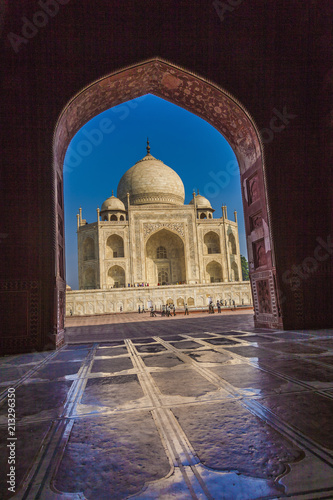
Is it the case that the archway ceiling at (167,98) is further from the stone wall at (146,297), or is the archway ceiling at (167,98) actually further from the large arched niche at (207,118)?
the stone wall at (146,297)

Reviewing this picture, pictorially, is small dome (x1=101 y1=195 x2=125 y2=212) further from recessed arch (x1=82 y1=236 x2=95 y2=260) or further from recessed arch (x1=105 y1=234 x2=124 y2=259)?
recessed arch (x1=82 y1=236 x2=95 y2=260)

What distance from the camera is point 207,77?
6.33 m

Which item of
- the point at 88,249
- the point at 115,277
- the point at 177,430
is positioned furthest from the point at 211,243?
the point at 177,430

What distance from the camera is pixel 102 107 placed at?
7098 mm

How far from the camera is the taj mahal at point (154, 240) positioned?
26.2 meters

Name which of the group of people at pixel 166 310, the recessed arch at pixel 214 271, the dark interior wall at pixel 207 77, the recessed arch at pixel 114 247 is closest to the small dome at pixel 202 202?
the recessed arch at pixel 214 271

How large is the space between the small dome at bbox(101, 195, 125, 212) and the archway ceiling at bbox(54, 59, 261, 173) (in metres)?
21.3

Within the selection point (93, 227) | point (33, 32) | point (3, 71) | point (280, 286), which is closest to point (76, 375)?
point (280, 286)

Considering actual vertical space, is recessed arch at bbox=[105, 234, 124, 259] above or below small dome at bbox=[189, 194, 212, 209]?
below

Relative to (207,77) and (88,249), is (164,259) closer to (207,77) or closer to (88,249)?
(88,249)

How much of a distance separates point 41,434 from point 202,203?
3055 cm

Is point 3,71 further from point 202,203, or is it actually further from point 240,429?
point 202,203

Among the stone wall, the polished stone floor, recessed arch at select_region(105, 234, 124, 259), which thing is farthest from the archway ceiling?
recessed arch at select_region(105, 234, 124, 259)

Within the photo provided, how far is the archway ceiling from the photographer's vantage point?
6.27 m
